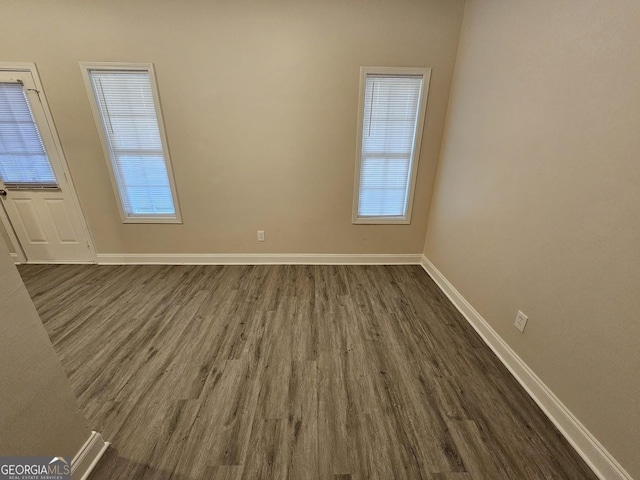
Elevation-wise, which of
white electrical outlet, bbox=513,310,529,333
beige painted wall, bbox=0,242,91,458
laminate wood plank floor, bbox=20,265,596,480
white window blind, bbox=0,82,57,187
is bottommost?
laminate wood plank floor, bbox=20,265,596,480

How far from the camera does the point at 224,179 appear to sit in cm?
294

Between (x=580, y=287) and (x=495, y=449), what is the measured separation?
0.97 meters

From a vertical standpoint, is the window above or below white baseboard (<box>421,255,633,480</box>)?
above

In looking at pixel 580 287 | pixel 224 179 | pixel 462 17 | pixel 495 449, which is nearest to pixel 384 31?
pixel 462 17

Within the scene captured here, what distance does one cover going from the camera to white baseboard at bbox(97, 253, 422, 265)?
3.23 m

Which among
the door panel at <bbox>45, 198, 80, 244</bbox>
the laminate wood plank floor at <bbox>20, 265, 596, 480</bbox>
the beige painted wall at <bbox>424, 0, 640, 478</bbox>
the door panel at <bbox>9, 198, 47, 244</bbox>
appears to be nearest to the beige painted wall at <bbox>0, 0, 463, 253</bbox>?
the door panel at <bbox>45, 198, 80, 244</bbox>

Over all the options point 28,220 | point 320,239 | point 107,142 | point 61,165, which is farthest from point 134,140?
point 320,239

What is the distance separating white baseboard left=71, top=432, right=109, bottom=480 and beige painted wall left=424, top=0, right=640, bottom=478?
2.51 metres

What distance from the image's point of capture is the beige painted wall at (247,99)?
2.41 metres

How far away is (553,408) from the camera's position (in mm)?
1489

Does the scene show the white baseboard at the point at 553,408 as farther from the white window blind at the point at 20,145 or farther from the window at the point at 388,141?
the white window blind at the point at 20,145

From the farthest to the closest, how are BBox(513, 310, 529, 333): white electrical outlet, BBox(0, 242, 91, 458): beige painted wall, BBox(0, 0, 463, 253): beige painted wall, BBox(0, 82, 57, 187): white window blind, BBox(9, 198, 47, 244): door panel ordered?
BBox(9, 198, 47, 244): door panel
BBox(0, 82, 57, 187): white window blind
BBox(0, 0, 463, 253): beige painted wall
BBox(513, 310, 529, 333): white electrical outlet
BBox(0, 242, 91, 458): beige painted wall

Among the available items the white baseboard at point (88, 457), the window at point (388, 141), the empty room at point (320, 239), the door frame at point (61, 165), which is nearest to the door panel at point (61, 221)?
the empty room at point (320, 239)

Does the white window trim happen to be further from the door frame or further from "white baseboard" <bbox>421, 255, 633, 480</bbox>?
"white baseboard" <bbox>421, 255, 633, 480</bbox>
